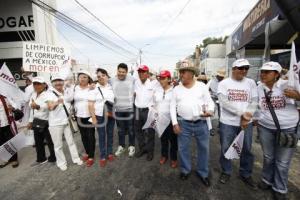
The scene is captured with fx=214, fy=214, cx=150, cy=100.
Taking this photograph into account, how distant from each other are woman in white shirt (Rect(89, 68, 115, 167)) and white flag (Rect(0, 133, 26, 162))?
159cm

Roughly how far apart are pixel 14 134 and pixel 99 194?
8.63 feet

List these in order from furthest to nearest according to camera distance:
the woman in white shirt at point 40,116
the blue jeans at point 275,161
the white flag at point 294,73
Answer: the woman in white shirt at point 40,116 → the blue jeans at point 275,161 → the white flag at point 294,73

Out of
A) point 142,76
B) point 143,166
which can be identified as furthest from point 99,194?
point 142,76

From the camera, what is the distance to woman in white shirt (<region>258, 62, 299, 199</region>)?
2926 mm

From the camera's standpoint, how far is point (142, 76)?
4.62 m

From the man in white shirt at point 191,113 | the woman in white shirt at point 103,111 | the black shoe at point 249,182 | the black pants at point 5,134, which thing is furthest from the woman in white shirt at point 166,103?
the black pants at point 5,134

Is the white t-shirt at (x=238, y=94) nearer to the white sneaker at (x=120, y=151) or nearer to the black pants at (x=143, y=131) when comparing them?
the black pants at (x=143, y=131)

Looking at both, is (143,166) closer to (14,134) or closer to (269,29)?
(14,134)

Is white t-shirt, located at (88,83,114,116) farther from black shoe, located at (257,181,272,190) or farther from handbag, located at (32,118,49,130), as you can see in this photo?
black shoe, located at (257,181,272,190)

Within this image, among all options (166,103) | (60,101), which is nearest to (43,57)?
(60,101)

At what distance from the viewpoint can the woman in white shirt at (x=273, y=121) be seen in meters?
2.93

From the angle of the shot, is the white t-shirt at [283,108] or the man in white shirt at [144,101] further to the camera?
the man in white shirt at [144,101]

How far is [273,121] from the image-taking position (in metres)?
2.99

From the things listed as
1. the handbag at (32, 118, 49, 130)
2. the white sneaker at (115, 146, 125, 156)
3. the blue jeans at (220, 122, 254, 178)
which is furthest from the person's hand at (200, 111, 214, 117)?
the handbag at (32, 118, 49, 130)
